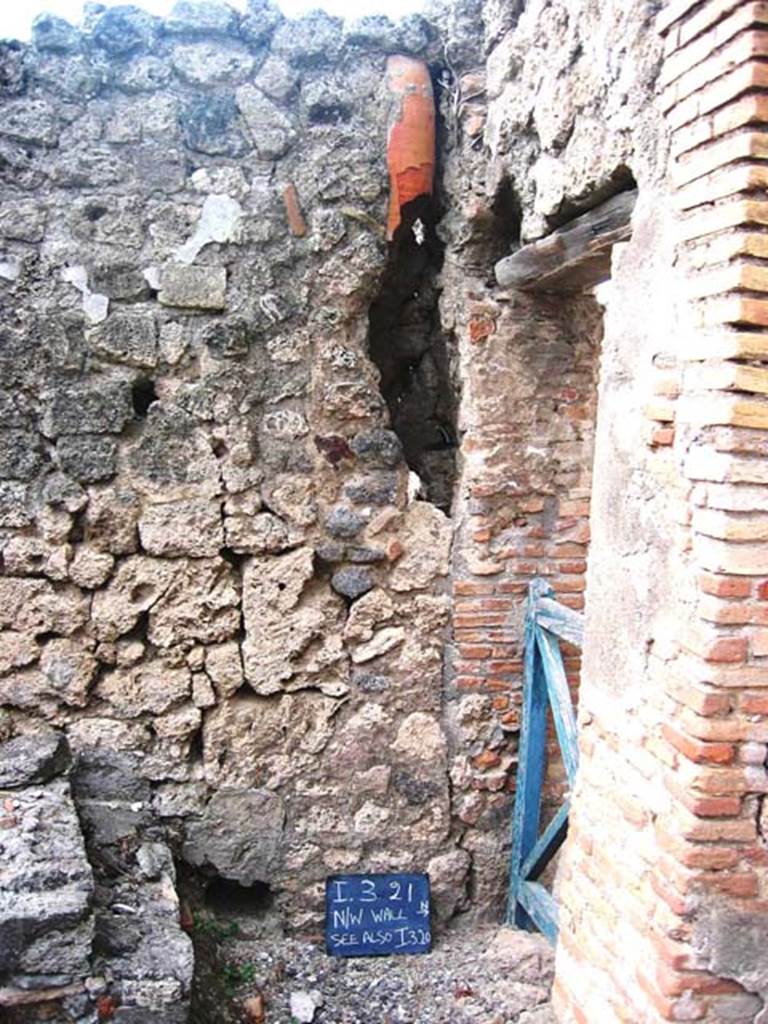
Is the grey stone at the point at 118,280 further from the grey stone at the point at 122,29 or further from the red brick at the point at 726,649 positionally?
the red brick at the point at 726,649

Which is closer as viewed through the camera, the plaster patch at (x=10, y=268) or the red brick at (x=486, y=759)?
the plaster patch at (x=10, y=268)

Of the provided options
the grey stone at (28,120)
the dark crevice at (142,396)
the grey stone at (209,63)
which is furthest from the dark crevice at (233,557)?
the grey stone at (209,63)

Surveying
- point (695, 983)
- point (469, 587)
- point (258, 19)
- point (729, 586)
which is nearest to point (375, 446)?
point (469, 587)

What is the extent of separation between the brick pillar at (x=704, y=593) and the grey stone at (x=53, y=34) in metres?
2.21

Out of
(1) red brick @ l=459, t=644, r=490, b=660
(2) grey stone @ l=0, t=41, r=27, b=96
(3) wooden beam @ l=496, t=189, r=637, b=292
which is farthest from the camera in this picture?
(1) red brick @ l=459, t=644, r=490, b=660

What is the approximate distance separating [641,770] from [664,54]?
171 centimetres

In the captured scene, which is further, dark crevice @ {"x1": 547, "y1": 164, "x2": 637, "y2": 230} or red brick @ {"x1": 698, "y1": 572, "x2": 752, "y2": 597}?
dark crevice @ {"x1": 547, "y1": 164, "x2": 637, "y2": 230}

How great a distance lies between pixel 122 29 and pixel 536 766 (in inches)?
121

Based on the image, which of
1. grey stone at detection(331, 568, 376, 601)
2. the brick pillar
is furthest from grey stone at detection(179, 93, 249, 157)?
the brick pillar

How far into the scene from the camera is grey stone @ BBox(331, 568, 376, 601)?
3.87 m

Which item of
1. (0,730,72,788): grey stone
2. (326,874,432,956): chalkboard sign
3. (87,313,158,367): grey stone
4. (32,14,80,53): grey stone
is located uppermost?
(32,14,80,53): grey stone

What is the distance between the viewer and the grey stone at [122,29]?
3.62m

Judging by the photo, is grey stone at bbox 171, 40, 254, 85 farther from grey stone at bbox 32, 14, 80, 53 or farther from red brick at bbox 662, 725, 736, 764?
red brick at bbox 662, 725, 736, 764

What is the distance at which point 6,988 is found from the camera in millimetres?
2848
